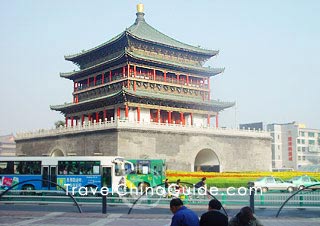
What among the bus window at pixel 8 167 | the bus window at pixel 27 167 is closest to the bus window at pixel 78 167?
the bus window at pixel 27 167

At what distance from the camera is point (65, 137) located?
43.8m

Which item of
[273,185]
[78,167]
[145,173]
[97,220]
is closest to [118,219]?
[97,220]

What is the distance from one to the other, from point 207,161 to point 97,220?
32036 mm

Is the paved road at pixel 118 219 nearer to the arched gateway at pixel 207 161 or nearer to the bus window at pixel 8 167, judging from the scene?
the bus window at pixel 8 167

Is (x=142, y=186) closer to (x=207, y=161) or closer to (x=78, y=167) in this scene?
(x=78, y=167)

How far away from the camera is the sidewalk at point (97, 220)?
1365cm

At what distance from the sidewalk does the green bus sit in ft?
32.7

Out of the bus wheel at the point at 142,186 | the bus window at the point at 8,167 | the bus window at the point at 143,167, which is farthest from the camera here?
the bus window at the point at 143,167

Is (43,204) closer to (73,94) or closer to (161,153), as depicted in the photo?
(161,153)

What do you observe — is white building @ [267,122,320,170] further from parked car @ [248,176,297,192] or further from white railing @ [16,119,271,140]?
→ parked car @ [248,176,297,192]

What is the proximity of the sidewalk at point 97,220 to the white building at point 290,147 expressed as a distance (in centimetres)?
7169

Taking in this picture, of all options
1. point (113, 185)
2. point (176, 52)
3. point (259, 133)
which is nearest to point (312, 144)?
point (259, 133)

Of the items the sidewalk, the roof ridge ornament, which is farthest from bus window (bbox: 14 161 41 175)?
the roof ridge ornament

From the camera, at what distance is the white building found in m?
84.3
